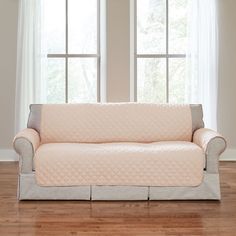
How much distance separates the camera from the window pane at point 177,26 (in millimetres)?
6801

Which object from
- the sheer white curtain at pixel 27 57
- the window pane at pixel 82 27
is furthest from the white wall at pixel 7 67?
the window pane at pixel 82 27

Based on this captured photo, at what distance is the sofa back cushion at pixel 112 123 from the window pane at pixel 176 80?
2.09m

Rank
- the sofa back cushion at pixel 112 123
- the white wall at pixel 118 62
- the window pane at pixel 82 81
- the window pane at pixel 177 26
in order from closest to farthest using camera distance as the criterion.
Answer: the sofa back cushion at pixel 112 123 < the white wall at pixel 118 62 < the window pane at pixel 177 26 < the window pane at pixel 82 81

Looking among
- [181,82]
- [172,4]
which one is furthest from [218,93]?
[172,4]

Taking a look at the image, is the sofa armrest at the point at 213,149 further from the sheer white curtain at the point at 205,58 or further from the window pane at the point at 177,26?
the window pane at the point at 177,26

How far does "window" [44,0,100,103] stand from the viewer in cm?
684

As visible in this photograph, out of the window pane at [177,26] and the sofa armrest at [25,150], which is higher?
the window pane at [177,26]

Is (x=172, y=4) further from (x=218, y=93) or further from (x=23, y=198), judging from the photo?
(x=23, y=198)

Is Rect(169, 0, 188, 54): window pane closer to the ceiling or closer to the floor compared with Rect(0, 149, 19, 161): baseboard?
closer to the ceiling

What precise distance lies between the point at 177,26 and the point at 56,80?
6.17ft

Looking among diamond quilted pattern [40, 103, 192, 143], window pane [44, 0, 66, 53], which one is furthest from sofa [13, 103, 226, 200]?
window pane [44, 0, 66, 53]

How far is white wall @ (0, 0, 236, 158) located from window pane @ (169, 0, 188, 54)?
541 millimetres

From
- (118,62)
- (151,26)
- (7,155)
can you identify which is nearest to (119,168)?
(118,62)

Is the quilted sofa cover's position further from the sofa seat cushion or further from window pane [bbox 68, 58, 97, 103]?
window pane [bbox 68, 58, 97, 103]
